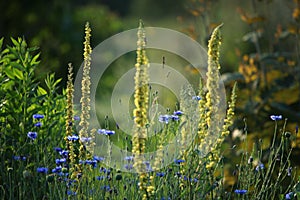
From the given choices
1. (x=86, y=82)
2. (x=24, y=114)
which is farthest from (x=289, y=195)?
(x=24, y=114)

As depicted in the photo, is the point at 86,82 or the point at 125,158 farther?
the point at 125,158

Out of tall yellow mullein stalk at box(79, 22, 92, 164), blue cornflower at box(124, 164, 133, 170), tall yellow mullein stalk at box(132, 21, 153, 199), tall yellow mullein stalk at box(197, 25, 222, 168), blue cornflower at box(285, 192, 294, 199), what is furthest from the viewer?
blue cornflower at box(124, 164, 133, 170)

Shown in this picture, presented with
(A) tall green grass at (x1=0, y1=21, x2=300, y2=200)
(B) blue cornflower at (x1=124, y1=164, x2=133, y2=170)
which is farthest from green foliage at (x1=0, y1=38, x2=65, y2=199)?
(B) blue cornflower at (x1=124, y1=164, x2=133, y2=170)

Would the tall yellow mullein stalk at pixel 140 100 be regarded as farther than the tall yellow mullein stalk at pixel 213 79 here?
No

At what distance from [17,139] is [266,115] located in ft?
7.66

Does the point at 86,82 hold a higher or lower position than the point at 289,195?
higher

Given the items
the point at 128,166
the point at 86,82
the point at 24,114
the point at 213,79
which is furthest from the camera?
the point at 24,114

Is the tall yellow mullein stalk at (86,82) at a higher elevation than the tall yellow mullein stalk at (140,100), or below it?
higher

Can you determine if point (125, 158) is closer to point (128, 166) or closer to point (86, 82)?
point (128, 166)

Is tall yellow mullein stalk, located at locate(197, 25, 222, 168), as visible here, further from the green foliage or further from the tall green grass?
the green foliage

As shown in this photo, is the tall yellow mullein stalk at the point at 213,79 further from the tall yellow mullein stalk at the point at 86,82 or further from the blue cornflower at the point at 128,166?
the blue cornflower at the point at 128,166

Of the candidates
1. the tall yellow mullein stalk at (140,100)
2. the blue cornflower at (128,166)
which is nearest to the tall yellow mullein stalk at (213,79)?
the tall yellow mullein stalk at (140,100)

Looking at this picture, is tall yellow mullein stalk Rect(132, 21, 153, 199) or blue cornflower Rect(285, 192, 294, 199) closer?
tall yellow mullein stalk Rect(132, 21, 153, 199)

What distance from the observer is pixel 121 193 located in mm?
3318
